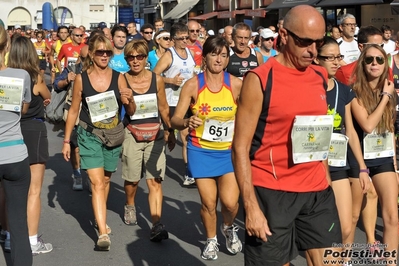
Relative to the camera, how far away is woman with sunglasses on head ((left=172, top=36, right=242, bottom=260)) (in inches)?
235

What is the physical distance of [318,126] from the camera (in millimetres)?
3869

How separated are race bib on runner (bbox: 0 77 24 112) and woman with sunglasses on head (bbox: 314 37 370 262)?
7.07 ft

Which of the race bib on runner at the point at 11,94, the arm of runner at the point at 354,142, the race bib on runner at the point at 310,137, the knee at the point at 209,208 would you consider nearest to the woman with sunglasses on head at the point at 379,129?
the arm of runner at the point at 354,142

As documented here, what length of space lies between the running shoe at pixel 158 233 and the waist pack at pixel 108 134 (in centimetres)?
84

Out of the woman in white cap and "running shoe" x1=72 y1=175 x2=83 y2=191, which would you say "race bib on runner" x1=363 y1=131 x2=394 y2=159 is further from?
the woman in white cap

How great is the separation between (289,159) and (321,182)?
27cm

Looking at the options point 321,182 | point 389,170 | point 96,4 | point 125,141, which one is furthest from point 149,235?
point 96,4

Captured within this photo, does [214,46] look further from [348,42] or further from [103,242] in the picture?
[348,42]

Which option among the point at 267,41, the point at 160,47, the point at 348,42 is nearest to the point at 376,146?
the point at 348,42

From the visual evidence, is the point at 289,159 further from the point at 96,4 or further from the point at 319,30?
the point at 96,4

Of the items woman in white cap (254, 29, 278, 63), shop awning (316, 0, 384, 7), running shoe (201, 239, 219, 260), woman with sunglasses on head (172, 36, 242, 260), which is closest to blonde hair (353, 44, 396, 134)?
woman with sunglasses on head (172, 36, 242, 260)

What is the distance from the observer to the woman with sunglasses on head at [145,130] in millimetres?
6824

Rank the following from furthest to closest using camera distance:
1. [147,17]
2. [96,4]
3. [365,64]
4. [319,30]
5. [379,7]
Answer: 1. [96,4]
2. [147,17]
3. [379,7]
4. [365,64]
5. [319,30]

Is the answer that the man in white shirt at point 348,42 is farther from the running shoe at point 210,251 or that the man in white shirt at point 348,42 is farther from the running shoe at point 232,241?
the running shoe at point 210,251
